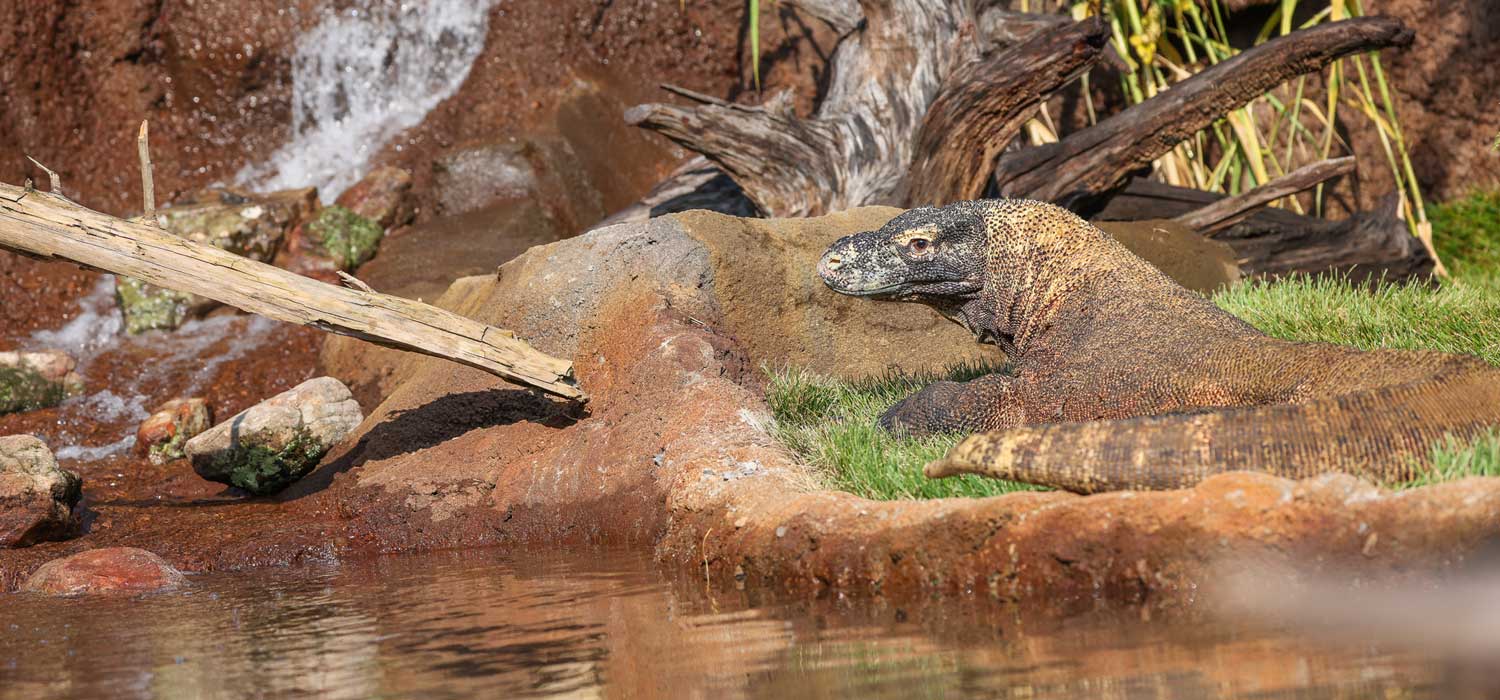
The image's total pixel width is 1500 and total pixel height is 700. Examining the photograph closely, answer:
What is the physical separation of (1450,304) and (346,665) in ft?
21.1

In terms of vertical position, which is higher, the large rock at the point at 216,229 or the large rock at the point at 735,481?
the large rock at the point at 216,229

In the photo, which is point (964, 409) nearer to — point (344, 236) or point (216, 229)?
point (344, 236)

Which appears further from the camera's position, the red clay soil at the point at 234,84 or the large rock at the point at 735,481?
the red clay soil at the point at 234,84

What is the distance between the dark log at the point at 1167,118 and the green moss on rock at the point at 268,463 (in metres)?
5.49

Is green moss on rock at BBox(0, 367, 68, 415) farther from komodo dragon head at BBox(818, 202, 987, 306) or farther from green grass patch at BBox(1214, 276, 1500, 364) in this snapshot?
green grass patch at BBox(1214, 276, 1500, 364)

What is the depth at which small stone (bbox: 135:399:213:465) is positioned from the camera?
30.5 feet

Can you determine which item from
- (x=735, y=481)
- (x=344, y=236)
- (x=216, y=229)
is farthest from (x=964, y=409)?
(x=216, y=229)

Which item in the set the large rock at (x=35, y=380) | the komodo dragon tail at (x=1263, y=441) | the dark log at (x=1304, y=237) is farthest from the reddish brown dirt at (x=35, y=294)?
the komodo dragon tail at (x=1263, y=441)

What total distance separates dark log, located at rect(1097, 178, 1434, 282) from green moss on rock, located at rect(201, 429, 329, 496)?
20.4 feet

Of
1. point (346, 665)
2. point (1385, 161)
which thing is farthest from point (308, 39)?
point (346, 665)

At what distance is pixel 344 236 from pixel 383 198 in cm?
87

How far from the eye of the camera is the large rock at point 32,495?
6.67m

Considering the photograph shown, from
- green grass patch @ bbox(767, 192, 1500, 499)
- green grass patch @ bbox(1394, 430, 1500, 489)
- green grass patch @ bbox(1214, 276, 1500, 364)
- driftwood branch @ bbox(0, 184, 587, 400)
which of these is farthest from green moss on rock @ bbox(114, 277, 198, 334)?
green grass patch @ bbox(1394, 430, 1500, 489)

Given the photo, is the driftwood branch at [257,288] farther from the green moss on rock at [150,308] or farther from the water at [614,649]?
the green moss on rock at [150,308]
